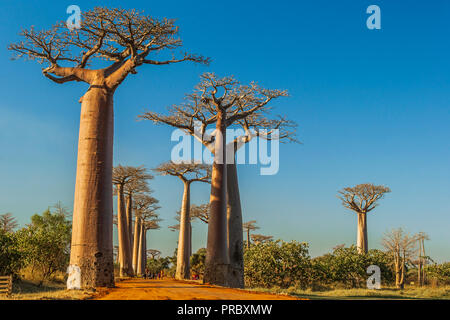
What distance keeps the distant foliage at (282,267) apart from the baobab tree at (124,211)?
24.3 ft

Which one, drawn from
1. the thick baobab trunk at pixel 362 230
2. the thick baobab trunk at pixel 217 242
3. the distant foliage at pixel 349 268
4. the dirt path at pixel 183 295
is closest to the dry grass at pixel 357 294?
the thick baobab trunk at pixel 217 242

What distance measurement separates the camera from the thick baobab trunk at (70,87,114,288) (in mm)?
12570

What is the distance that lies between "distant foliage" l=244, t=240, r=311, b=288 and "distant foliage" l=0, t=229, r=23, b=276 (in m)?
12.0

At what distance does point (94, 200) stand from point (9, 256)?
16.3 ft

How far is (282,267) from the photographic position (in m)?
23.2

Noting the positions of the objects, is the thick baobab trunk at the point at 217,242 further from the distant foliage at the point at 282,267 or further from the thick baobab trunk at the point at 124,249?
the thick baobab trunk at the point at 124,249

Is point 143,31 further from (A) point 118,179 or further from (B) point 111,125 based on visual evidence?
(A) point 118,179

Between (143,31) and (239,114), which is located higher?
(143,31)

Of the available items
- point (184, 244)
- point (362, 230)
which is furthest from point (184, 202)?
point (362, 230)
